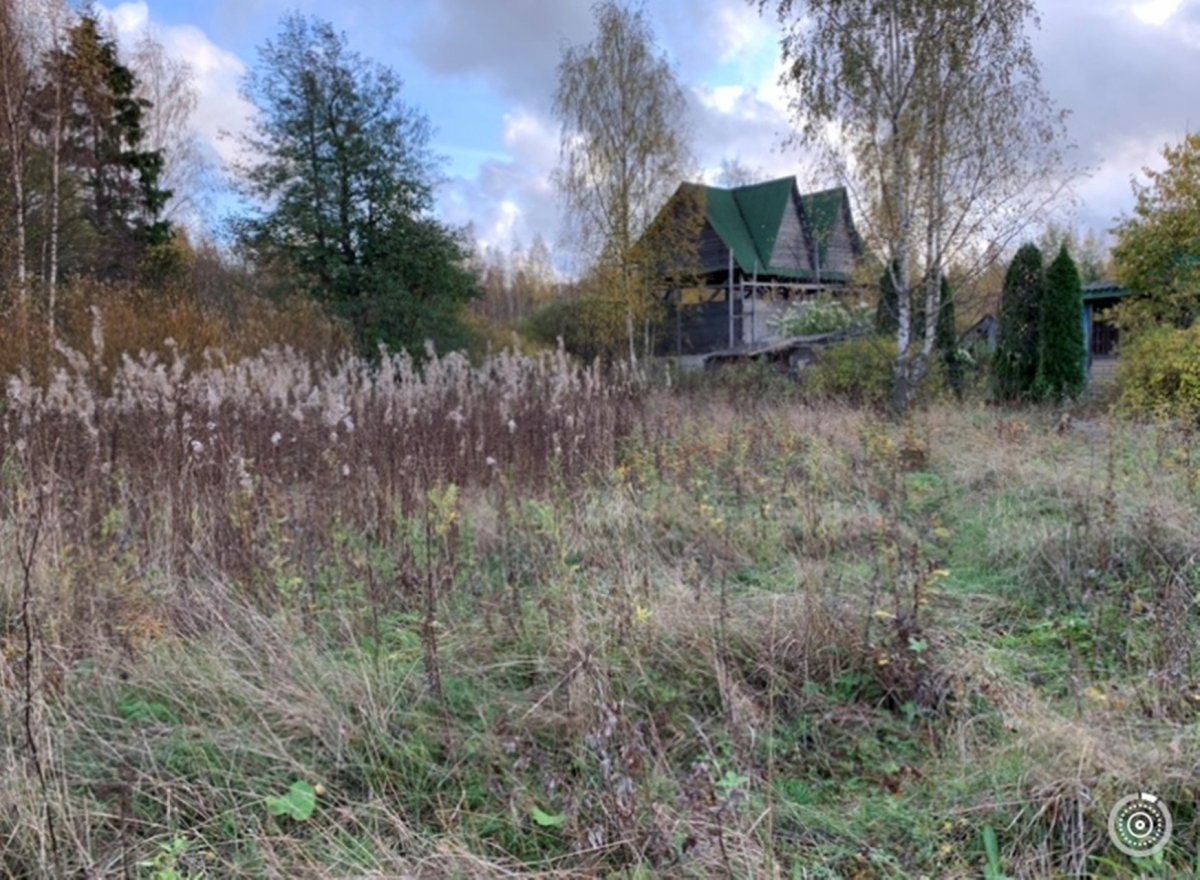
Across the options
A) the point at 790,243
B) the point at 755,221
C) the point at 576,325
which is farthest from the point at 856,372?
the point at 755,221

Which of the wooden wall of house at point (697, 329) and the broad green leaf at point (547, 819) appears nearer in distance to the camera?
the broad green leaf at point (547, 819)

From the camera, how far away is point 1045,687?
2.47m

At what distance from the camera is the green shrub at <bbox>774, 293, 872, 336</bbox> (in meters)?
16.7

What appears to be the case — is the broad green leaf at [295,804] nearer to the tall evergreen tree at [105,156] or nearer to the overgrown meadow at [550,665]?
the overgrown meadow at [550,665]

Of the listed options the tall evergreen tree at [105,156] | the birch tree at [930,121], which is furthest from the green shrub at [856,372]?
the tall evergreen tree at [105,156]

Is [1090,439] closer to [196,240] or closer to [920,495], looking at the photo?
[920,495]

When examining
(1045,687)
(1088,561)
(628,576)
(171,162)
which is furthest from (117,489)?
(171,162)

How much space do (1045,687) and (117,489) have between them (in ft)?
14.4

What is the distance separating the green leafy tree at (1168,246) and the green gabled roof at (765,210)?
37.2 ft

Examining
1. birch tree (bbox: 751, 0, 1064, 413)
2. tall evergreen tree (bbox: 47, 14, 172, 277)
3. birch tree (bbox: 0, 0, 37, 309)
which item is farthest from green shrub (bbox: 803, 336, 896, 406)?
tall evergreen tree (bbox: 47, 14, 172, 277)

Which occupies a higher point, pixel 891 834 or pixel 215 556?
pixel 215 556

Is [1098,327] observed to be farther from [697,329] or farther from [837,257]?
[697,329]

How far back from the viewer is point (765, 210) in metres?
22.8

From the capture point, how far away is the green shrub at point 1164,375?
798 cm
